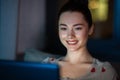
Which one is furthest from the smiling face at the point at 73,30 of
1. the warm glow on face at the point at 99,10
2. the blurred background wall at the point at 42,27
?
the warm glow on face at the point at 99,10

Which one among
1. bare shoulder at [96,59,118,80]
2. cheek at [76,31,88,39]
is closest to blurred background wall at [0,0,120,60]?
bare shoulder at [96,59,118,80]

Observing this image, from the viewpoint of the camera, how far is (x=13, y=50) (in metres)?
1.65

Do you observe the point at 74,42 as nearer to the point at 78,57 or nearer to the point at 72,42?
the point at 72,42

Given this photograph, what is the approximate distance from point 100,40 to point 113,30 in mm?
113

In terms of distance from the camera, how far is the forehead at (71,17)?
994 mm

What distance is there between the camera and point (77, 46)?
40.3 inches

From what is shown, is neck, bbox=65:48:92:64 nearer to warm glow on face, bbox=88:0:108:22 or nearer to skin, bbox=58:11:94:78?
skin, bbox=58:11:94:78

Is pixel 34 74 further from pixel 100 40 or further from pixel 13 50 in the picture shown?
pixel 100 40

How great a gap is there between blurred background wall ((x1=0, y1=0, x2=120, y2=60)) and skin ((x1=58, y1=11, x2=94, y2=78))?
1.96 feet

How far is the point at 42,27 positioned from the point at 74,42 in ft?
3.10

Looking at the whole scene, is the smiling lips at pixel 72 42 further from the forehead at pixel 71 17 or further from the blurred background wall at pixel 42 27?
the blurred background wall at pixel 42 27

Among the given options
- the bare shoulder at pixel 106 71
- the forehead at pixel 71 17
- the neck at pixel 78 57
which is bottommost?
the bare shoulder at pixel 106 71

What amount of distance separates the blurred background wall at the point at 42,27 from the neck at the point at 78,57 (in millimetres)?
613

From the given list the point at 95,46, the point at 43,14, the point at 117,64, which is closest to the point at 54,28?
the point at 43,14
